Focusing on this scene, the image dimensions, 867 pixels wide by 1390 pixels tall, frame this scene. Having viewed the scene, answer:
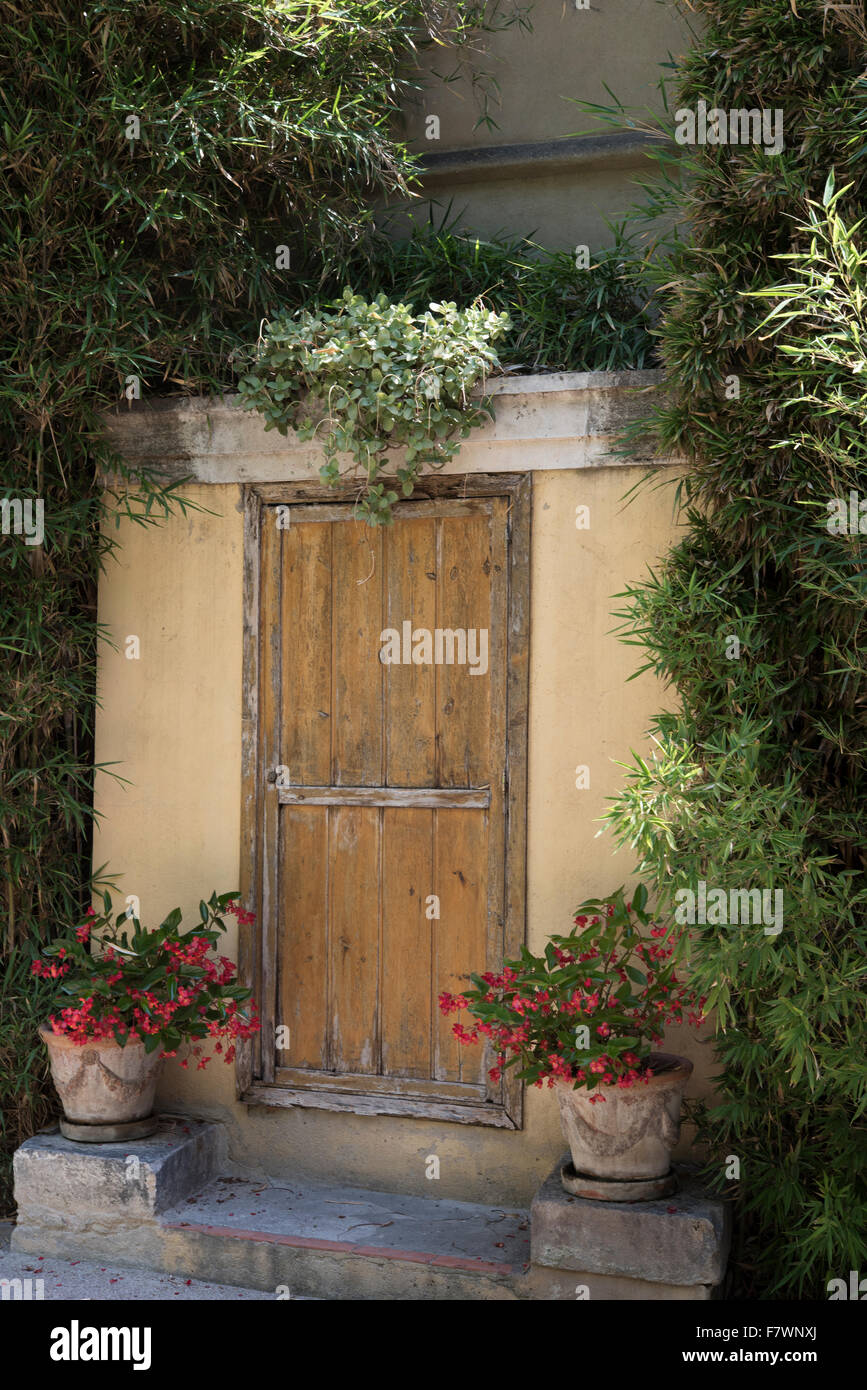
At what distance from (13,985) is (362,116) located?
127 inches

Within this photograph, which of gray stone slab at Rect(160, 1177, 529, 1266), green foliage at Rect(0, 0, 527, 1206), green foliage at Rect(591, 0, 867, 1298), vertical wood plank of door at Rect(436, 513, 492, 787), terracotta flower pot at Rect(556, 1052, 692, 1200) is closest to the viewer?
green foliage at Rect(591, 0, 867, 1298)

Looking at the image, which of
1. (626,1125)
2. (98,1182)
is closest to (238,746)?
(98,1182)

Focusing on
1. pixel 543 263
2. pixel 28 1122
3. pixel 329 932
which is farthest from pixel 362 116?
pixel 28 1122

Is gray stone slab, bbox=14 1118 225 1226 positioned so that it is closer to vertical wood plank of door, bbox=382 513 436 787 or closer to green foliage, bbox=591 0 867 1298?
vertical wood plank of door, bbox=382 513 436 787

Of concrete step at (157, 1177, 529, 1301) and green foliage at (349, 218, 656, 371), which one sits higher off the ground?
green foliage at (349, 218, 656, 371)

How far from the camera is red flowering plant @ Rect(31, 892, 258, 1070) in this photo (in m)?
3.98

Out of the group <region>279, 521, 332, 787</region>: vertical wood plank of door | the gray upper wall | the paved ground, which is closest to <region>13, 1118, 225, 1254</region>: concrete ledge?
the paved ground

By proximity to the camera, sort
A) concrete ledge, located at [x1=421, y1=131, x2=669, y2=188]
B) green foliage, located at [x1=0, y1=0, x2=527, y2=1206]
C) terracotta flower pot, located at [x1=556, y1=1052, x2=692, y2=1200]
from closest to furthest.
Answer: terracotta flower pot, located at [x1=556, y1=1052, x2=692, y2=1200] → green foliage, located at [x1=0, y1=0, x2=527, y2=1206] → concrete ledge, located at [x1=421, y1=131, x2=669, y2=188]

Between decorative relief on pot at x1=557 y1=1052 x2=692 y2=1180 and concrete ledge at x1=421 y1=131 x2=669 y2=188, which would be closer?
decorative relief on pot at x1=557 y1=1052 x2=692 y2=1180

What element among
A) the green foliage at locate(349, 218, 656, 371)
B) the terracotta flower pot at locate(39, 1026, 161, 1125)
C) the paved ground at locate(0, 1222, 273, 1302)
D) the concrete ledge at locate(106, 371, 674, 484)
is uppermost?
the green foliage at locate(349, 218, 656, 371)

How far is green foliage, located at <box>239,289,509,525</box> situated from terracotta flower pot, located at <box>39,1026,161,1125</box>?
6.31 ft

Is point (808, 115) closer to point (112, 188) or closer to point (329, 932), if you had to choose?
point (112, 188)

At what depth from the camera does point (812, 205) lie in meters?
3.17

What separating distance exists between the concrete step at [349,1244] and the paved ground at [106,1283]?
0.13 ft
